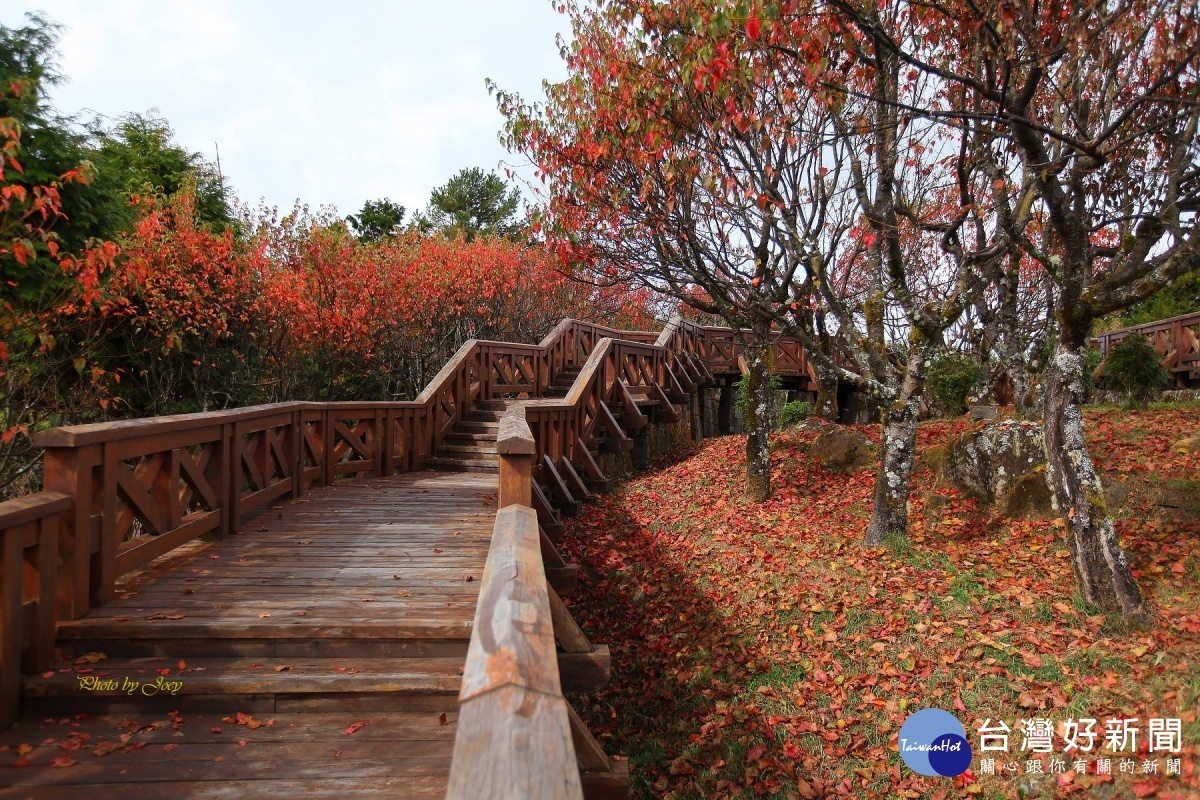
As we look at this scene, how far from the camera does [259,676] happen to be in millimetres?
3693

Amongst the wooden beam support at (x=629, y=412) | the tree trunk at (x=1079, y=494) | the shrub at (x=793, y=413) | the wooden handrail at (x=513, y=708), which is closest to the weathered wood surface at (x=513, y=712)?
the wooden handrail at (x=513, y=708)

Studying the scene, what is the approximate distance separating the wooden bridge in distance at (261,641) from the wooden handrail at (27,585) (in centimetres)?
1

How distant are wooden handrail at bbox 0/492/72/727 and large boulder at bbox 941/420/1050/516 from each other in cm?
808

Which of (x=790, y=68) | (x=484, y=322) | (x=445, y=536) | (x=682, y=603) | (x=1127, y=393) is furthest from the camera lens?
(x=484, y=322)

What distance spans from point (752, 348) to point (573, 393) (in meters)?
2.78

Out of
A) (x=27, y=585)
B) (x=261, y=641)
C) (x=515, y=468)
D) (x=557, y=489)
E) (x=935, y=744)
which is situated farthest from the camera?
(x=557, y=489)

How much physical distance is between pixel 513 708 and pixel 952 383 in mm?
14157

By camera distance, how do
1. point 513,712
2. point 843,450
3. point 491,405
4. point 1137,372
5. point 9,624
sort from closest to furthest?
1. point 513,712
2. point 9,624
3. point 843,450
4. point 1137,372
5. point 491,405

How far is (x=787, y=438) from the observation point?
500 inches

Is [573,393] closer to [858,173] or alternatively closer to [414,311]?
[858,173]

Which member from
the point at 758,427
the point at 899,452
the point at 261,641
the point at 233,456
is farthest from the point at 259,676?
the point at 758,427

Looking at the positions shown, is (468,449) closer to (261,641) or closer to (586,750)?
(261,641)

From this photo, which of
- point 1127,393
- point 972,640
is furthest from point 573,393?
point 1127,393

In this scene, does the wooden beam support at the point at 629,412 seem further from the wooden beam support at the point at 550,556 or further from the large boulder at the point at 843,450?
the wooden beam support at the point at 550,556
